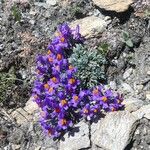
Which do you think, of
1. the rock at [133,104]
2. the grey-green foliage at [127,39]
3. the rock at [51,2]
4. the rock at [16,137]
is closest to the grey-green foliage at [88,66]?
the grey-green foliage at [127,39]

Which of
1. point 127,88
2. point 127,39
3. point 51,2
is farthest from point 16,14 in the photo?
point 127,88

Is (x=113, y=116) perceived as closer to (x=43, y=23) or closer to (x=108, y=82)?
(x=108, y=82)

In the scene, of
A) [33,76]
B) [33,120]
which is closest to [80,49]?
[33,76]

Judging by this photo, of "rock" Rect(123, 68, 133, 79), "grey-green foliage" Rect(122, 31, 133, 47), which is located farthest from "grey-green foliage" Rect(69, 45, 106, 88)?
"grey-green foliage" Rect(122, 31, 133, 47)

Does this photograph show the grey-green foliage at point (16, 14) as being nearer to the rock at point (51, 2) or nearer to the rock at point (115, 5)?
the rock at point (51, 2)

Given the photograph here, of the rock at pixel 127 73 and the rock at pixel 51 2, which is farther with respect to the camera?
the rock at pixel 51 2
